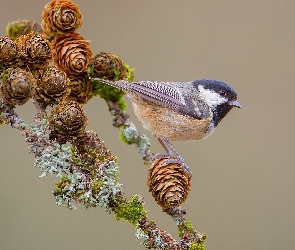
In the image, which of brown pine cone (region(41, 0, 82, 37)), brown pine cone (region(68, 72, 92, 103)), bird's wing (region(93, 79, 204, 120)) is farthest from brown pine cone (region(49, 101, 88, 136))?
bird's wing (region(93, 79, 204, 120))

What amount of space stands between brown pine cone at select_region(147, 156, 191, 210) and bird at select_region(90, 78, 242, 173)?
1.51 feet

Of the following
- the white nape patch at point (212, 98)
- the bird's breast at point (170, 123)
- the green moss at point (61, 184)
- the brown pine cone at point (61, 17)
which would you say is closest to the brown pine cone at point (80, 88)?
the brown pine cone at point (61, 17)

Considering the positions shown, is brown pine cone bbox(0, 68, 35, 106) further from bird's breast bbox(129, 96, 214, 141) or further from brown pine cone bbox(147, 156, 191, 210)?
bird's breast bbox(129, 96, 214, 141)

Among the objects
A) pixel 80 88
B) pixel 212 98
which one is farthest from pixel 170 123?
pixel 80 88

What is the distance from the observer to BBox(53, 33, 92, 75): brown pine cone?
5.21 feet

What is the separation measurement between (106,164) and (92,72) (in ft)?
1.45

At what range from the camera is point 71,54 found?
158cm

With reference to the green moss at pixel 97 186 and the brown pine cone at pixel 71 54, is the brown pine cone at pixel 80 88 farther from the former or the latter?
the green moss at pixel 97 186

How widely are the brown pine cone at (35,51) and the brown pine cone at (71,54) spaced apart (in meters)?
0.16

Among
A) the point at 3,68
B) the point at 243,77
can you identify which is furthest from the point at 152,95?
the point at 243,77

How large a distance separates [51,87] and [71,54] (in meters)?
0.25

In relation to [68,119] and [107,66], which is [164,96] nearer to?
[107,66]

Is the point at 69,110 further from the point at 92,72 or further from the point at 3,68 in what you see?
the point at 92,72

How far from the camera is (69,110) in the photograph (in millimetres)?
1325
